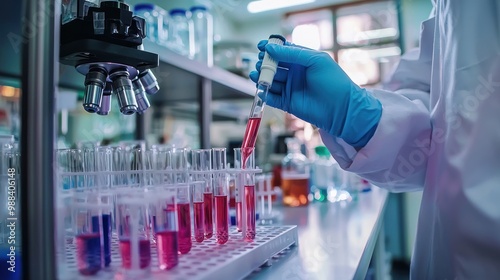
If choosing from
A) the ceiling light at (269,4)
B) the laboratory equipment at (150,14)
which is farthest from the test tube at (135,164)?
the ceiling light at (269,4)

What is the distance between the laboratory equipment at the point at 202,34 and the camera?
196cm

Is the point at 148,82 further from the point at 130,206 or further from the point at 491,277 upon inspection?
the point at 491,277

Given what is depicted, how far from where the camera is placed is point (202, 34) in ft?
6.63

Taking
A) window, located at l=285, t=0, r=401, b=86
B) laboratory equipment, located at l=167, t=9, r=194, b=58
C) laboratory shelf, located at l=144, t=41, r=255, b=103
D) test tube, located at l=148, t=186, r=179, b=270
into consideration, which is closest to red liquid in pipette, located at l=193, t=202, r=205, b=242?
test tube, located at l=148, t=186, r=179, b=270

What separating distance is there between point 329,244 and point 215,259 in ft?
1.47

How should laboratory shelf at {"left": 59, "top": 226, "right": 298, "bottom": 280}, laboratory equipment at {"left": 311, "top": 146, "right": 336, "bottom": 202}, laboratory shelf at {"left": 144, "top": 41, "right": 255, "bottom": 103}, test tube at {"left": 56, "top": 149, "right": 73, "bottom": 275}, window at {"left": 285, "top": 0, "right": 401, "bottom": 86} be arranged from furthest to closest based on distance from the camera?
window at {"left": 285, "top": 0, "right": 401, "bottom": 86} → laboratory equipment at {"left": 311, "top": 146, "right": 336, "bottom": 202} → laboratory shelf at {"left": 144, "top": 41, "right": 255, "bottom": 103} → laboratory shelf at {"left": 59, "top": 226, "right": 298, "bottom": 280} → test tube at {"left": 56, "top": 149, "right": 73, "bottom": 275}

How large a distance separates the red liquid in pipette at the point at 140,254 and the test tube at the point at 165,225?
0.02 m

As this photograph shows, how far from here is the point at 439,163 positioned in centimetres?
99

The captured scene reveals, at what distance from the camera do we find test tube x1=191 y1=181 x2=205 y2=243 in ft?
2.71

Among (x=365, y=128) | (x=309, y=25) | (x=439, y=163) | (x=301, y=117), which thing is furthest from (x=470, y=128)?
(x=309, y=25)

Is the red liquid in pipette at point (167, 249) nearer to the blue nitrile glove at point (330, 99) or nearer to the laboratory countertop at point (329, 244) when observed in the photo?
the laboratory countertop at point (329, 244)

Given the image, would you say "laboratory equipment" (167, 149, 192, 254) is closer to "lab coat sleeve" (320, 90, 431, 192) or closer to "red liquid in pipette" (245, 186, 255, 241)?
"red liquid in pipette" (245, 186, 255, 241)

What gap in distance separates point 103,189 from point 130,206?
0.34ft

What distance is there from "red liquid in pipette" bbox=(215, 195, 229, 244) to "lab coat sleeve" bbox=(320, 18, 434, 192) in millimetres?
367
